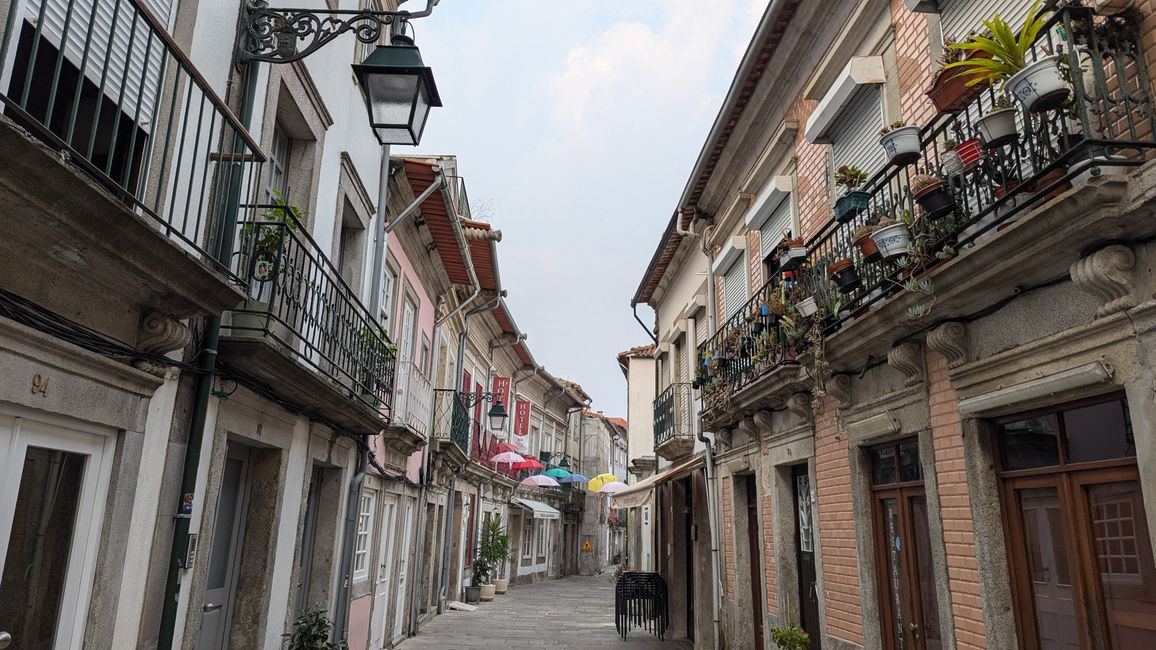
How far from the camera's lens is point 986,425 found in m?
4.84

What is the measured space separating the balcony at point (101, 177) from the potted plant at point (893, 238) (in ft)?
13.0

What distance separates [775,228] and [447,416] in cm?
852

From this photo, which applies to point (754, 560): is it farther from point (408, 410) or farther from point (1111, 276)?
point (1111, 276)

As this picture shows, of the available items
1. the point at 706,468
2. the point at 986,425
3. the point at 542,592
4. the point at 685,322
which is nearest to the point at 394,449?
the point at 706,468

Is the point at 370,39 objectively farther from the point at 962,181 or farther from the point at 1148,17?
the point at 1148,17

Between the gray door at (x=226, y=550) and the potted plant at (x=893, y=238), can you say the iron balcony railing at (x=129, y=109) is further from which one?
the potted plant at (x=893, y=238)

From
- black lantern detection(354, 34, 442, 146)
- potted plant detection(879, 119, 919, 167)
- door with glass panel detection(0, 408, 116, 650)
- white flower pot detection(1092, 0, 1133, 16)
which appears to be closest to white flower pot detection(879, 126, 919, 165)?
potted plant detection(879, 119, 919, 167)

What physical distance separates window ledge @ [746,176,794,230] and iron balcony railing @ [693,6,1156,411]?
1.58m

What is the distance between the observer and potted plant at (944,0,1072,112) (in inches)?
137

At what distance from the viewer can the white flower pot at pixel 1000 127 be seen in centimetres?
392

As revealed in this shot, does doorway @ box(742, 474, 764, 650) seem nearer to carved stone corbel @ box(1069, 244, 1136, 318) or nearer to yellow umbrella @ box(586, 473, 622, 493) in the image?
carved stone corbel @ box(1069, 244, 1136, 318)

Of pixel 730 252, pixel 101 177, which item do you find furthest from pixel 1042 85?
pixel 730 252

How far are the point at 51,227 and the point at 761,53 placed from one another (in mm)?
7549

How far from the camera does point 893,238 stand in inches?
195
